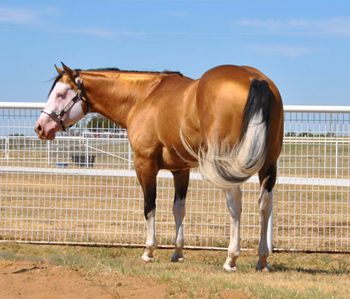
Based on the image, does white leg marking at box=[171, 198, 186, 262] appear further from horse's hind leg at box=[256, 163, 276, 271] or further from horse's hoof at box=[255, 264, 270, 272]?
horse's hind leg at box=[256, 163, 276, 271]

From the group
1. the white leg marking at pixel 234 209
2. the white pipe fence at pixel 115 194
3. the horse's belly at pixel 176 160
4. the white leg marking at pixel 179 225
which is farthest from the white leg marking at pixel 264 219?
the white pipe fence at pixel 115 194

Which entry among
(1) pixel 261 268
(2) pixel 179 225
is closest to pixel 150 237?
(2) pixel 179 225

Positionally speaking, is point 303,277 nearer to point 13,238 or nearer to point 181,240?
point 181,240

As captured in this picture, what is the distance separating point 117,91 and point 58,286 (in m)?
3.95

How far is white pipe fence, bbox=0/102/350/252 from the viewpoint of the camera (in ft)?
35.5

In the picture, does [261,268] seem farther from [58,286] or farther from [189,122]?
[58,286]

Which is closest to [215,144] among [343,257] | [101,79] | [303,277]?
[303,277]

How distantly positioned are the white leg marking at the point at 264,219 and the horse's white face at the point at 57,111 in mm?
3125

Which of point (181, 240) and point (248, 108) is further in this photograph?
point (181, 240)

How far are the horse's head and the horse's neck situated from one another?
0.16m

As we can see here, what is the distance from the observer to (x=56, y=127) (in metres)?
10.1

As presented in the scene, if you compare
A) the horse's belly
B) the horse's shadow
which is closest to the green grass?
the horse's shadow

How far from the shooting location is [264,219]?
8.36 m

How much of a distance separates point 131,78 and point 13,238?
319cm
